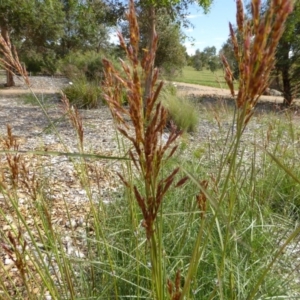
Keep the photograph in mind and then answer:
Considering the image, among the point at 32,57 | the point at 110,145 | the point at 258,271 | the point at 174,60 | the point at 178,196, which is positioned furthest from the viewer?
the point at 32,57

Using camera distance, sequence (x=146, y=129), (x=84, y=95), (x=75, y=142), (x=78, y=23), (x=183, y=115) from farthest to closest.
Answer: (x=78, y=23)
(x=84, y=95)
(x=183, y=115)
(x=75, y=142)
(x=146, y=129)

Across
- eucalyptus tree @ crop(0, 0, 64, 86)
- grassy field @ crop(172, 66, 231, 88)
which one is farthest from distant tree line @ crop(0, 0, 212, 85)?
grassy field @ crop(172, 66, 231, 88)

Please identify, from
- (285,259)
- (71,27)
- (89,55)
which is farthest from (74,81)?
(71,27)

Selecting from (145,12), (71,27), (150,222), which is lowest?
(150,222)

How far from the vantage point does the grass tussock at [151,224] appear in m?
0.45

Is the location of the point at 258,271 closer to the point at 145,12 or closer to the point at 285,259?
the point at 285,259

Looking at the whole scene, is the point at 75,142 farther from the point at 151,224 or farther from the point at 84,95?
the point at 151,224

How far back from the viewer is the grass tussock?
1.48 feet

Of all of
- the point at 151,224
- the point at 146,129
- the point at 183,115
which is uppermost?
the point at 146,129

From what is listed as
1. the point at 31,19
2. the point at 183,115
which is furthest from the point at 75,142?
the point at 31,19

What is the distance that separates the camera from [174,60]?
16562 mm

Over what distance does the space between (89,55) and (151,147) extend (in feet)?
45.3

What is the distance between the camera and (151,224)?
453 mm

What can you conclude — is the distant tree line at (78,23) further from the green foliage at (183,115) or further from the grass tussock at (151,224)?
the green foliage at (183,115)
